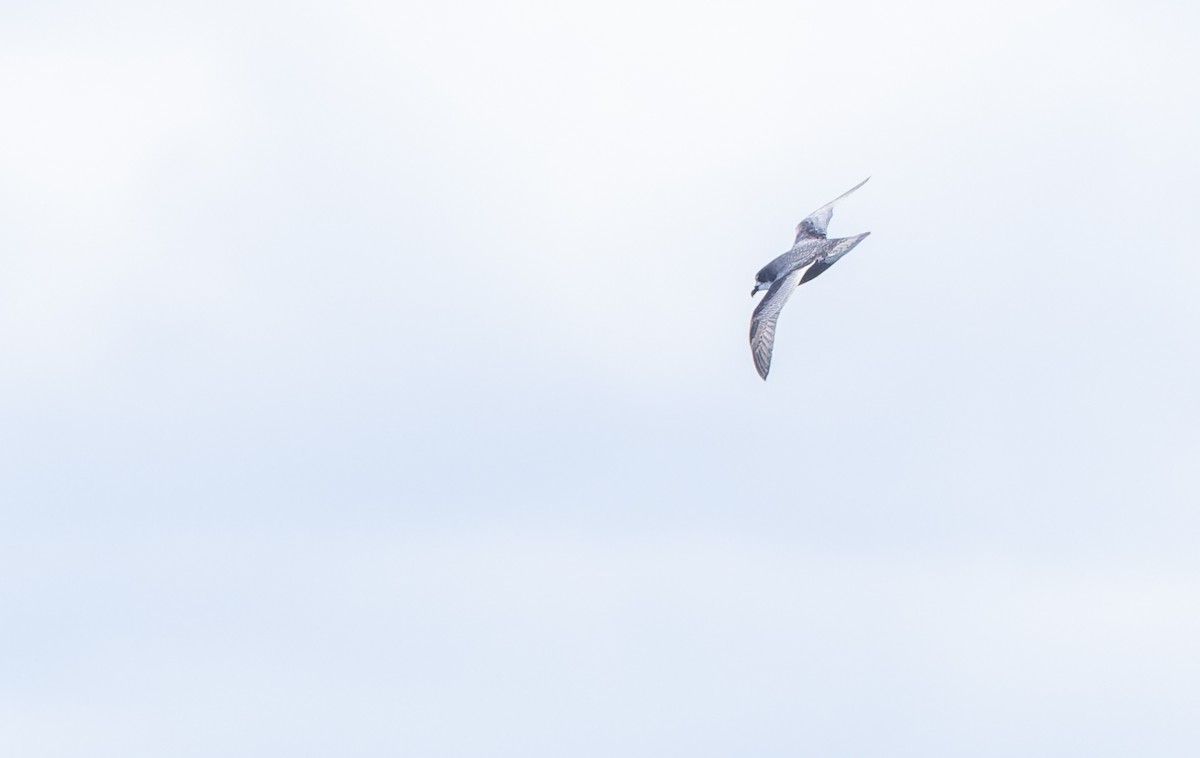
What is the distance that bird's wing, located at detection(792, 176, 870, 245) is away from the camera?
273 feet

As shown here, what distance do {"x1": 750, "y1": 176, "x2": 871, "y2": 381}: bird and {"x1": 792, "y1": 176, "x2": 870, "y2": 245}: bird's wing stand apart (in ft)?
5.79

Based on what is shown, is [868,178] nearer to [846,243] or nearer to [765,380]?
[846,243]

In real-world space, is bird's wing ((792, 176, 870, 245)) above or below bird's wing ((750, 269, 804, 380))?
above

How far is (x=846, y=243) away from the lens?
76625mm

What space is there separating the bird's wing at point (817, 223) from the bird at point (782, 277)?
177 centimetres

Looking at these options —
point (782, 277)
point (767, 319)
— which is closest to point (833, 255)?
point (782, 277)

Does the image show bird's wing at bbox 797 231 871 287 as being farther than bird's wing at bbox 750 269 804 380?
Yes

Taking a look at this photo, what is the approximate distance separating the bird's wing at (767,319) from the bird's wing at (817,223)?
Result: 8.46 m

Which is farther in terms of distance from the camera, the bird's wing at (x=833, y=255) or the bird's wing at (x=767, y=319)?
the bird's wing at (x=833, y=255)

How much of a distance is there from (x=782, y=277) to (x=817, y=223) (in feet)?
34.5

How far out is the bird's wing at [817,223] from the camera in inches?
3280

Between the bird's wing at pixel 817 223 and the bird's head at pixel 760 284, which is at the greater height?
the bird's wing at pixel 817 223

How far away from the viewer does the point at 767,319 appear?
7131cm

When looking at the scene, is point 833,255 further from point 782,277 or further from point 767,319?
point 767,319
